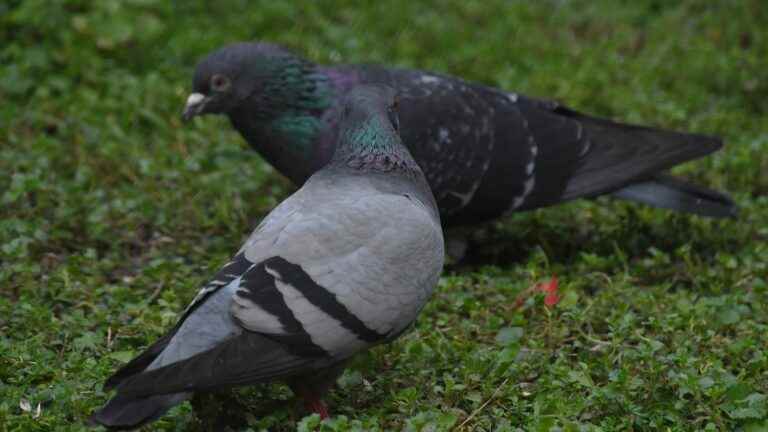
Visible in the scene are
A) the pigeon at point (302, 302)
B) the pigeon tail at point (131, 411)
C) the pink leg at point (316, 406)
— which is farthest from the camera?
the pink leg at point (316, 406)

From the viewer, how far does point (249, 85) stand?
5.80 m

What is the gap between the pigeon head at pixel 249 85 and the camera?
19.0ft

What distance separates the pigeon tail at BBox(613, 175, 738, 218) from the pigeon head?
1.74 meters

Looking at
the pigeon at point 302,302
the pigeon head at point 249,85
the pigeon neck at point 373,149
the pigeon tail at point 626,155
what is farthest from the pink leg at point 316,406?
the pigeon tail at point 626,155

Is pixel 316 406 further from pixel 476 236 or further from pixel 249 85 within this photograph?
pixel 476 236

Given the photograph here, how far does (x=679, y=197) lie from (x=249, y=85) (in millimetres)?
2261

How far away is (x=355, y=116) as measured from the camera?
465cm

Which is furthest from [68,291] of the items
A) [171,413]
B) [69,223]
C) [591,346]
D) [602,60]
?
[602,60]

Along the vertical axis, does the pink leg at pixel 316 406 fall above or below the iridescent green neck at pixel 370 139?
below

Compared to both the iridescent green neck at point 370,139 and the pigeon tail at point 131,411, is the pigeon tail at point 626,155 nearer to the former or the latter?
the iridescent green neck at point 370,139

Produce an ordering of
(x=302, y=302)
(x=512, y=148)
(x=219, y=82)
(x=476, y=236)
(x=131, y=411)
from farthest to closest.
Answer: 1. (x=476, y=236)
2. (x=512, y=148)
3. (x=219, y=82)
4. (x=302, y=302)
5. (x=131, y=411)

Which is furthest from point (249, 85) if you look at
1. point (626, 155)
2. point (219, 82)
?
point (626, 155)

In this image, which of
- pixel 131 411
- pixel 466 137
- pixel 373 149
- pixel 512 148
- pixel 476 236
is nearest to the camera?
pixel 131 411

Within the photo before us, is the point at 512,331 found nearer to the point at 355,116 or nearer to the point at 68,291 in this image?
the point at 355,116
